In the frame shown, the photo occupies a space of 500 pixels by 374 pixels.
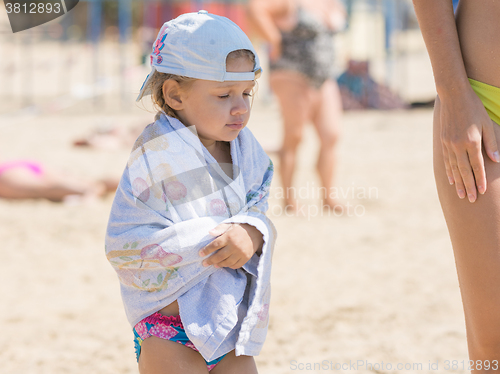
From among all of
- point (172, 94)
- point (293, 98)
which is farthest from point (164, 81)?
point (293, 98)

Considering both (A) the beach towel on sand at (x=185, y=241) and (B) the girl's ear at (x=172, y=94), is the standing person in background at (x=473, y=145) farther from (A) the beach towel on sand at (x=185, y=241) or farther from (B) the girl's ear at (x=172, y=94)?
(B) the girl's ear at (x=172, y=94)

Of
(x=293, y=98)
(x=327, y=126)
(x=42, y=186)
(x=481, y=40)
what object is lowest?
(x=42, y=186)

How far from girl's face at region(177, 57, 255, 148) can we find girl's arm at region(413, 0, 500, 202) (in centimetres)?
55

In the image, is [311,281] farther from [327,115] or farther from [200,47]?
[200,47]

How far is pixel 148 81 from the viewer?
166cm

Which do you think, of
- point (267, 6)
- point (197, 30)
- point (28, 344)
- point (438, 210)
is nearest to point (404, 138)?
point (438, 210)

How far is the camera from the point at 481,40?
62.2 inches

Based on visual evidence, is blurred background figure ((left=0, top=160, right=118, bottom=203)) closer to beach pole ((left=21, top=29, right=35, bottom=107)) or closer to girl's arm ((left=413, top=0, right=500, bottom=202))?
girl's arm ((left=413, top=0, right=500, bottom=202))

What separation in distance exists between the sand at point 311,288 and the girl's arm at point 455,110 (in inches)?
51.6

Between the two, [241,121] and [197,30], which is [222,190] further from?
[197,30]

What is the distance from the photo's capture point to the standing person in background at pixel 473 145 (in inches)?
61.0

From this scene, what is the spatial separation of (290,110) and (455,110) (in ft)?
11.0

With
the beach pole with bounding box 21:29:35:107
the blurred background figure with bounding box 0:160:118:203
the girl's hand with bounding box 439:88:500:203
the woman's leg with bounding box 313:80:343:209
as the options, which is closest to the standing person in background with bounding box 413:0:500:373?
the girl's hand with bounding box 439:88:500:203

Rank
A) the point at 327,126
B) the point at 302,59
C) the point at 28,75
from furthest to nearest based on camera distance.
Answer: the point at 28,75
the point at 327,126
the point at 302,59
